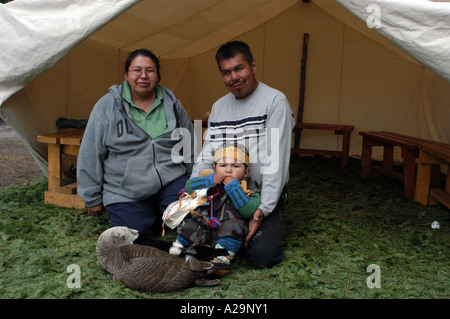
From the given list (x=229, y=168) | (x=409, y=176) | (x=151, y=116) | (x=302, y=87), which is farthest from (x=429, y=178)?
(x=302, y=87)

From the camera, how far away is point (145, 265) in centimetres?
200

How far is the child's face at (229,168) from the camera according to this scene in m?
2.32

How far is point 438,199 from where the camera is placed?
3.56m

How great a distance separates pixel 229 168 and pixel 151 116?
87 centimetres

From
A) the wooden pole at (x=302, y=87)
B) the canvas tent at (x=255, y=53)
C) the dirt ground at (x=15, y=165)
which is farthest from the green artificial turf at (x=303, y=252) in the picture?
the wooden pole at (x=302, y=87)

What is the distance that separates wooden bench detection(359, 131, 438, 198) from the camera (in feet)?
12.9

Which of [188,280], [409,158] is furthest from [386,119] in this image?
[188,280]

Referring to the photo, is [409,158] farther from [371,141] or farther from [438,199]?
[371,141]

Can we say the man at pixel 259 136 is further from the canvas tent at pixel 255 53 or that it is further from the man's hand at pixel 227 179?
the canvas tent at pixel 255 53

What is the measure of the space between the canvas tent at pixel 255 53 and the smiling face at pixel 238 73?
761mm

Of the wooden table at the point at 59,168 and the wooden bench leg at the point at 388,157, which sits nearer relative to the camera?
the wooden table at the point at 59,168

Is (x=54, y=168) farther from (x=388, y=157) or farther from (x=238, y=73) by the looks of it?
(x=388, y=157)

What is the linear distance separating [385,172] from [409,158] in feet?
2.53

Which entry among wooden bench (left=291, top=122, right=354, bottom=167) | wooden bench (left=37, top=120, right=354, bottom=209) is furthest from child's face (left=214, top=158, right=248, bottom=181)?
wooden bench (left=291, top=122, right=354, bottom=167)
